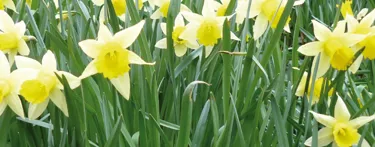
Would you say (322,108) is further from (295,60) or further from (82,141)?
(82,141)

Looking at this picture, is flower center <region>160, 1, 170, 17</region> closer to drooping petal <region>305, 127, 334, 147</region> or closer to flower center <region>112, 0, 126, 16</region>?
flower center <region>112, 0, 126, 16</region>

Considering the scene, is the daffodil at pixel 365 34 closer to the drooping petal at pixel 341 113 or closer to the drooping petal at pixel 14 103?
the drooping petal at pixel 341 113

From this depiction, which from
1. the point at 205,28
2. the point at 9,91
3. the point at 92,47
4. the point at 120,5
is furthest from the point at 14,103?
the point at 120,5

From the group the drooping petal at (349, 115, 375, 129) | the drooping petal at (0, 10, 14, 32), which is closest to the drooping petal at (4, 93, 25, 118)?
the drooping petal at (0, 10, 14, 32)

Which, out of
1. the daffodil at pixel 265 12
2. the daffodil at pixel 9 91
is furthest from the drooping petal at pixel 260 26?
the daffodil at pixel 9 91

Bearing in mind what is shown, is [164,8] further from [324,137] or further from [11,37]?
[324,137]

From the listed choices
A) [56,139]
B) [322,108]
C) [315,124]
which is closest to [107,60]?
[56,139]

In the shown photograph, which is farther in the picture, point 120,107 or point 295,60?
point 295,60
